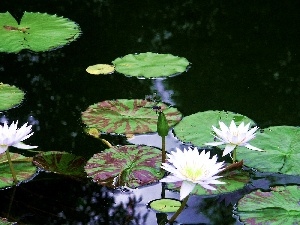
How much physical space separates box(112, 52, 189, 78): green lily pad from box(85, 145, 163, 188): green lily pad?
2.81ft

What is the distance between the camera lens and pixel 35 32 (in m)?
3.54

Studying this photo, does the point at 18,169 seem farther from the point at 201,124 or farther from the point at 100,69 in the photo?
the point at 100,69

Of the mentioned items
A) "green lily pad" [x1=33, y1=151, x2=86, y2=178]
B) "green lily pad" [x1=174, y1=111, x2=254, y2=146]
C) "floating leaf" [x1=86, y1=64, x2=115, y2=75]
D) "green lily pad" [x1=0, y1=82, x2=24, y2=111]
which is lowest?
"green lily pad" [x1=33, y1=151, x2=86, y2=178]

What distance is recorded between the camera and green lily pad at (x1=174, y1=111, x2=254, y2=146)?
239 cm

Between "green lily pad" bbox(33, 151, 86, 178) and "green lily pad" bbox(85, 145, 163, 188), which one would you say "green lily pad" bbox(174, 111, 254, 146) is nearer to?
"green lily pad" bbox(85, 145, 163, 188)

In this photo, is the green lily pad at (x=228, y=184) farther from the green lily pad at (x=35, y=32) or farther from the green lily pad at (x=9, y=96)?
the green lily pad at (x=35, y=32)

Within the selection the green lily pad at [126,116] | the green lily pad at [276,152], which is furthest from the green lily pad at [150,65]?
the green lily pad at [276,152]

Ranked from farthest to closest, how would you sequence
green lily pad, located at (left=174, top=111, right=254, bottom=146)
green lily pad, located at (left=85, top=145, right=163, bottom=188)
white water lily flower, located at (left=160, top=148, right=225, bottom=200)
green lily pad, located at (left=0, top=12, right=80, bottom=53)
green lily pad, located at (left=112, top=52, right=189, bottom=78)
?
green lily pad, located at (left=0, top=12, right=80, bottom=53)
green lily pad, located at (left=112, top=52, right=189, bottom=78)
green lily pad, located at (left=174, top=111, right=254, bottom=146)
green lily pad, located at (left=85, top=145, right=163, bottom=188)
white water lily flower, located at (left=160, top=148, right=225, bottom=200)

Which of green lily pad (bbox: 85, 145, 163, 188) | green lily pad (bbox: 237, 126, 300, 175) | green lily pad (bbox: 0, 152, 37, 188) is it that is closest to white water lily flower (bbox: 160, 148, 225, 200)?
green lily pad (bbox: 85, 145, 163, 188)

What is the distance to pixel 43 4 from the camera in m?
4.17

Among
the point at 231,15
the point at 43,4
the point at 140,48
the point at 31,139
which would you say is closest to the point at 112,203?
the point at 31,139

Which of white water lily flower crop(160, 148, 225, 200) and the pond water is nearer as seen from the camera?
white water lily flower crop(160, 148, 225, 200)

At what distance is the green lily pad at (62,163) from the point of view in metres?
2.20

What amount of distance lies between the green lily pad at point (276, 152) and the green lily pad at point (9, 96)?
1.15 meters
